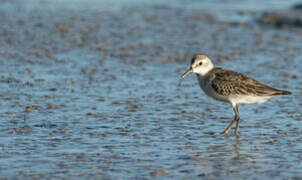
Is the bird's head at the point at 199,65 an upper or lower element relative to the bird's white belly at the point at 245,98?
upper

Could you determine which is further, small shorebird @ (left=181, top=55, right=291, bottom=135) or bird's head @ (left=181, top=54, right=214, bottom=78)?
bird's head @ (left=181, top=54, right=214, bottom=78)

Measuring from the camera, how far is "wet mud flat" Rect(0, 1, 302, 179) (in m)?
7.60

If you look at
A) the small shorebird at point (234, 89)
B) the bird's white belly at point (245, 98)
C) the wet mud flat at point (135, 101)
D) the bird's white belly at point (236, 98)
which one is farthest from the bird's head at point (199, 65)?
the wet mud flat at point (135, 101)

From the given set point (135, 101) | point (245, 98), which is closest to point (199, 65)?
point (245, 98)

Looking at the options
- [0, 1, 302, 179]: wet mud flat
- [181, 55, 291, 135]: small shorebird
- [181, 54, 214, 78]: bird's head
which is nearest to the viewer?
[0, 1, 302, 179]: wet mud flat

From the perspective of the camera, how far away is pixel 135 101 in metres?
11.1

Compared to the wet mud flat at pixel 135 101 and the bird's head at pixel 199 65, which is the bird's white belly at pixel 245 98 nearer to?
the wet mud flat at pixel 135 101

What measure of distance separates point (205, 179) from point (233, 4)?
698 inches

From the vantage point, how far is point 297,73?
13.3 metres

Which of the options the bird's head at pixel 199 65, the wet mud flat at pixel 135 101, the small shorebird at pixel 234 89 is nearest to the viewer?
the wet mud flat at pixel 135 101

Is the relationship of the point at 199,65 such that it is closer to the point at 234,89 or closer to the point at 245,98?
the point at 234,89

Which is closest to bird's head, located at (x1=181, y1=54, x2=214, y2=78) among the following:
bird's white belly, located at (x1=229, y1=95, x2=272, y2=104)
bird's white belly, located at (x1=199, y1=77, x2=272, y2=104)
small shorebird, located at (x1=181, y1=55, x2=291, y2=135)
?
small shorebird, located at (x1=181, y1=55, x2=291, y2=135)

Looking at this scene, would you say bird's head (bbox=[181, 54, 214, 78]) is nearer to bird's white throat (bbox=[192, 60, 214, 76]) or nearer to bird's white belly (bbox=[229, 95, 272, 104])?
bird's white throat (bbox=[192, 60, 214, 76])

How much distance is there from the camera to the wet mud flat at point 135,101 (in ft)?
24.9
